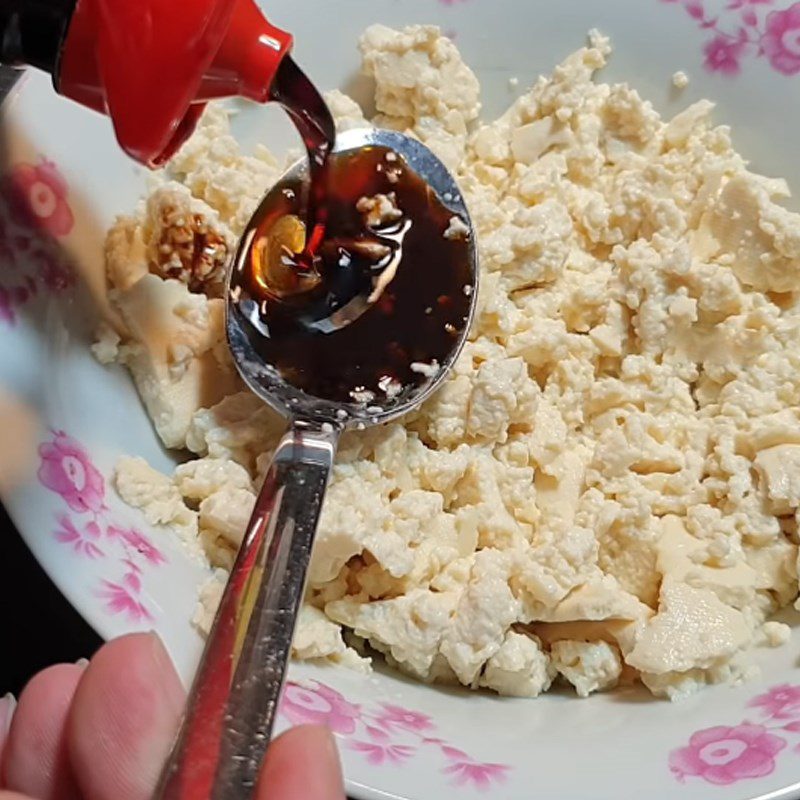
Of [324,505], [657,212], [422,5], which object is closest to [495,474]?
[324,505]

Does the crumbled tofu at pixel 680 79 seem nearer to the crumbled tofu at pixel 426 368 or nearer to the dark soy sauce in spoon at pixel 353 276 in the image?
the dark soy sauce in spoon at pixel 353 276

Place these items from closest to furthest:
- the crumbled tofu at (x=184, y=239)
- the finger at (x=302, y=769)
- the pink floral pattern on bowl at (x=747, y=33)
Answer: the finger at (x=302, y=769) < the crumbled tofu at (x=184, y=239) < the pink floral pattern on bowl at (x=747, y=33)

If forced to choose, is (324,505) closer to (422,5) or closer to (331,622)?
(331,622)

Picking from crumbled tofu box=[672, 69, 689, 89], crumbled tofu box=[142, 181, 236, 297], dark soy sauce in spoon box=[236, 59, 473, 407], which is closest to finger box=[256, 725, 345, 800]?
dark soy sauce in spoon box=[236, 59, 473, 407]

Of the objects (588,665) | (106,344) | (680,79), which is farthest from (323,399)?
(680,79)

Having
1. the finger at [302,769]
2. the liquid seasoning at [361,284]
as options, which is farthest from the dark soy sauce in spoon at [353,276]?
the finger at [302,769]

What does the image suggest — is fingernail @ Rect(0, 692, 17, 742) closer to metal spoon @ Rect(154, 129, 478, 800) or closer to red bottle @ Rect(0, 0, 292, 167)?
metal spoon @ Rect(154, 129, 478, 800)

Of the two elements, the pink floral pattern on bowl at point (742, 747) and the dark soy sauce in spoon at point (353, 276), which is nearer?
the pink floral pattern on bowl at point (742, 747)
